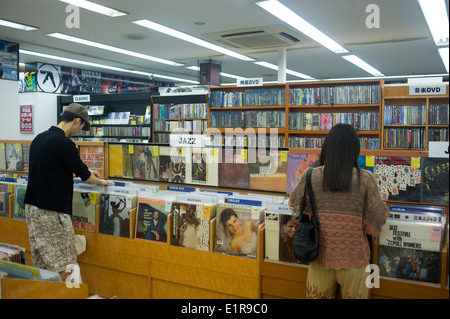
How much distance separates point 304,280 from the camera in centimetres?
215

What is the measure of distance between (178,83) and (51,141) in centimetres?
1280

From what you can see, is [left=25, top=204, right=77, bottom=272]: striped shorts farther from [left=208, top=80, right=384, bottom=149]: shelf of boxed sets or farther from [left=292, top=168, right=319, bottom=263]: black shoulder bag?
[left=208, top=80, right=384, bottom=149]: shelf of boxed sets

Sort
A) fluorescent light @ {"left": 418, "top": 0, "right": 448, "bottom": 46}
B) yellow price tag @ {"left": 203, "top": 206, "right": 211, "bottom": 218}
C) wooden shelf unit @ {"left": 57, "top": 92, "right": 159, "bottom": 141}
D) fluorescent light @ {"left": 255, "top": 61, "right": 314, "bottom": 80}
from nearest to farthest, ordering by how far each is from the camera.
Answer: yellow price tag @ {"left": 203, "top": 206, "right": 211, "bottom": 218} → fluorescent light @ {"left": 418, "top": 0, "right": 448, "bottom": 46} → wooden shelf unit @ {"left": 57, "top": 92, "right": 159, "bottom": 141} → fluorescent light @ {"left": 255, "top": 61, "right": 314, "bottom": 80}

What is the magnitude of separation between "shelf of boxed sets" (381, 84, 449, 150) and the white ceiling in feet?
4.14

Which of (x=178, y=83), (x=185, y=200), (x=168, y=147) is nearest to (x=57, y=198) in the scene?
(x=185, y=200)

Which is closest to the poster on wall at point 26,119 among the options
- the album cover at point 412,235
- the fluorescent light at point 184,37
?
the fluorescent light at point 184,37

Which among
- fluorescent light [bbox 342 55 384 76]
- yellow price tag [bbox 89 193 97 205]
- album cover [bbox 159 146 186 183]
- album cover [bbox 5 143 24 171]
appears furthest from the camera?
fluorescent light [bbox 342 55 384 76]

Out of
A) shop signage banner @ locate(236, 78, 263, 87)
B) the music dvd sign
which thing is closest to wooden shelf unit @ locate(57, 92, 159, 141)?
the music dvd sign

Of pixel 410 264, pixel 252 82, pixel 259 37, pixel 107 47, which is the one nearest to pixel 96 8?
pixel 252 82

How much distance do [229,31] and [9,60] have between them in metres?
4.53

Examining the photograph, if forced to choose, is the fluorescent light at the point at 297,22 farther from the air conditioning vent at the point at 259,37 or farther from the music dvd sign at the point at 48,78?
the music dvd sign at the point at 48,78

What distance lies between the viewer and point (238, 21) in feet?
20.8

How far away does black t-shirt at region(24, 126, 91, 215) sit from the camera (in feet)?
8.36
